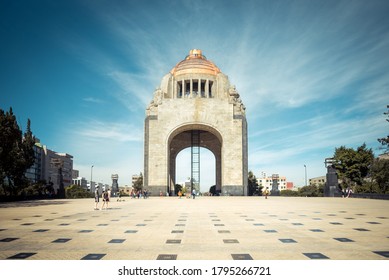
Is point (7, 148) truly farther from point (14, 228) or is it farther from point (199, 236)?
point (199, 236)

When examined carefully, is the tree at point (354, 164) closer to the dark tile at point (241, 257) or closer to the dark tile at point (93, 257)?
the dark tile at point (241, 257)

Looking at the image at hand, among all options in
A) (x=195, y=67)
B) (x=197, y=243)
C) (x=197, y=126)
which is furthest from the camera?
(x=195, y=67)

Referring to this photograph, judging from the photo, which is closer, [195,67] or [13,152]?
[13,152]

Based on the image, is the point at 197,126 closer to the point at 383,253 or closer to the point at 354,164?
the point at 354,164

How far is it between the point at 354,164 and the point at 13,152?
47569 millimetres

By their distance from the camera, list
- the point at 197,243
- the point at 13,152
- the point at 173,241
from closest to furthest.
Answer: the point at 197,243
the point at 173,241
the point at 13,152

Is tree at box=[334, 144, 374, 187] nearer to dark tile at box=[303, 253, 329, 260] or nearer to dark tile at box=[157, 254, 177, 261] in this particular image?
dark tile at box=[303, 253, 329, 260]

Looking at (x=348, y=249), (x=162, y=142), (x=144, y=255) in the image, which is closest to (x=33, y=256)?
(x=144, y=255)

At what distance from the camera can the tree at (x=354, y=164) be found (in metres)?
49.8

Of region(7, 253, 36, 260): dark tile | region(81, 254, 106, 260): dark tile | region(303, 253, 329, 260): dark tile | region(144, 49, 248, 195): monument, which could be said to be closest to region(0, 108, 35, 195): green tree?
region(144, 49, 248, 195): monument

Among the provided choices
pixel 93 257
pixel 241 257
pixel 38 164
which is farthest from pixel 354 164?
pixel 38 164

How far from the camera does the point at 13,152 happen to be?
3097 centimetres

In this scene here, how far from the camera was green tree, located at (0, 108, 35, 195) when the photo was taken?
92.0 feet
